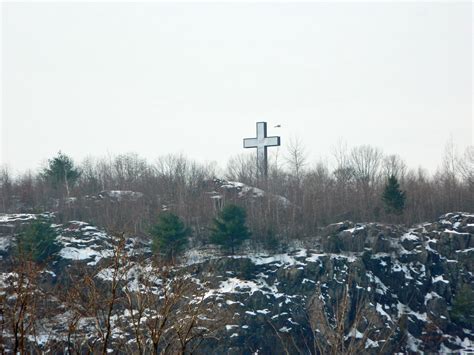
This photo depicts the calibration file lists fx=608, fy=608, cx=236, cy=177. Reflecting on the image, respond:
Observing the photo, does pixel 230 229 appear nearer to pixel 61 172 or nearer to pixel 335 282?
pixel 335 282

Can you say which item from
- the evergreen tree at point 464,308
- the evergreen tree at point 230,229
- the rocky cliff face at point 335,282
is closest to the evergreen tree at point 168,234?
the rocky cliff face at point 335,282

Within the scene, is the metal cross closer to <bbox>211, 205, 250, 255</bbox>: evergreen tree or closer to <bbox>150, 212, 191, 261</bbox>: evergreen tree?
<bbox>211, 205, 250, 255</bbox>: evergreen tree

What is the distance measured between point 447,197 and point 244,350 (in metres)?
18.3

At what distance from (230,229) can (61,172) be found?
15.1 meters

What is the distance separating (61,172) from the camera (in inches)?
1502

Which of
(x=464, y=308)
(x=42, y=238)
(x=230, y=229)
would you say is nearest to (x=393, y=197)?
(x=464, y=308)

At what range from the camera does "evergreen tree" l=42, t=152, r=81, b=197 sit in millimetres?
38219

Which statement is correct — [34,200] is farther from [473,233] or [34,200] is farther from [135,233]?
[473,233]

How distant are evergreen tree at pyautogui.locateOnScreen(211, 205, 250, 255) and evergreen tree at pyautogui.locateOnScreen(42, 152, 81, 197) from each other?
1343 centimetres

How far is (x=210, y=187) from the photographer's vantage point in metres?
38.7

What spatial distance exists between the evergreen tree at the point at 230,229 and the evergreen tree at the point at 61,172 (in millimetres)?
13427

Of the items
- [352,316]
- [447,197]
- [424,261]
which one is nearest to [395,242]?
[424,261]

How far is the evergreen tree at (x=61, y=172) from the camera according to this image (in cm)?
3822

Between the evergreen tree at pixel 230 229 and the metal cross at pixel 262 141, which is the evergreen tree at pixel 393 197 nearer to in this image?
the metal cross at pixel 262 141
